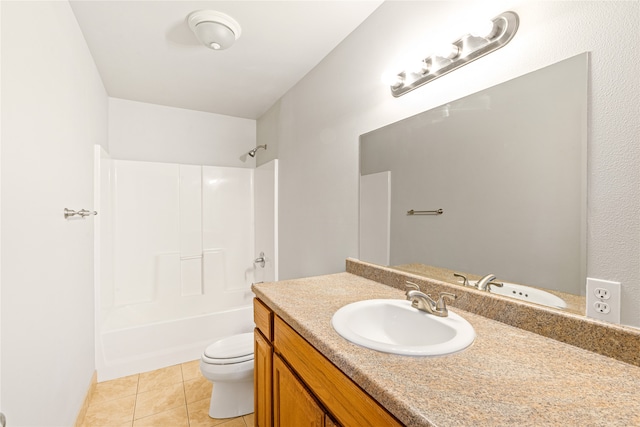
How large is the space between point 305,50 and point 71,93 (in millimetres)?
1392

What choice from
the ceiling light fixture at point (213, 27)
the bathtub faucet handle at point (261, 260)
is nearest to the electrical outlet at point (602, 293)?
the ceiling light fixture at point (213, 27)

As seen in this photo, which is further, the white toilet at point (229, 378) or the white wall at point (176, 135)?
the white wall at point (176, 135)

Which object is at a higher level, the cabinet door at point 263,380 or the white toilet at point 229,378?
the cabinet door at point 263,380

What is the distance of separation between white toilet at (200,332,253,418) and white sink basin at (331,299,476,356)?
1087 millimetres

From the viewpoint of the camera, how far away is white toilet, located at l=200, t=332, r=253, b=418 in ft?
5.90

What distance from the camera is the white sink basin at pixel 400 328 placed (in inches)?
31.3

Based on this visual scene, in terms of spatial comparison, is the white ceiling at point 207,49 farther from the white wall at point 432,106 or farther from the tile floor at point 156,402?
the tile floor at point 156,402

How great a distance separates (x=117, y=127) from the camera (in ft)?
9.53

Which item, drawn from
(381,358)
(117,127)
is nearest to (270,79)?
(117,127)

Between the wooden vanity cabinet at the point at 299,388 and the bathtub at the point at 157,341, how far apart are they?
4.44 feet

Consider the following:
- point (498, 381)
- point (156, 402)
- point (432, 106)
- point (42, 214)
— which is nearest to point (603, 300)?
point (498, 381)

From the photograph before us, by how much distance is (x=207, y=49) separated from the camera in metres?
1.98

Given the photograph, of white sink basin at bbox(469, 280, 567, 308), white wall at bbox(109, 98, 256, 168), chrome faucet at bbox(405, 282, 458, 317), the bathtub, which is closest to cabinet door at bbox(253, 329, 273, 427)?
chrome faucet at bbox(405, 282, 458, 317)

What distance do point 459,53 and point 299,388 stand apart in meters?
1.40
